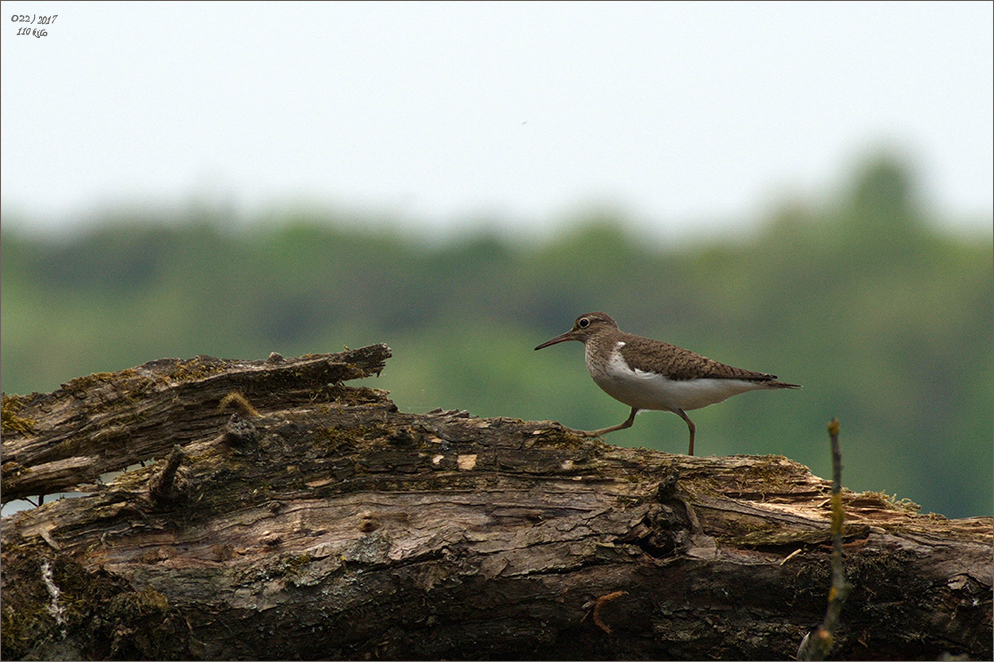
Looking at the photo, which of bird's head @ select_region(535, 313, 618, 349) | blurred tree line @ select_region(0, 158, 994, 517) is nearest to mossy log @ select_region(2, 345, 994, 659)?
bird's head @ select_region(535, 313, 618, 349)

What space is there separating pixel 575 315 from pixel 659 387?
95.7 meters

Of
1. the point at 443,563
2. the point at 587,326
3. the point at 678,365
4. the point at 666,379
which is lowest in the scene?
the point at 443,563

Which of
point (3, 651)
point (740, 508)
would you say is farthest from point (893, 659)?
point (3, 651)

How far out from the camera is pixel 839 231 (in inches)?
7264

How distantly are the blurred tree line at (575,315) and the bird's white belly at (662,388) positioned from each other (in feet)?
259

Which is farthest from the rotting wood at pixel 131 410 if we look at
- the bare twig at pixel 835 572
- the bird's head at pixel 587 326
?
the bird's head at pixel 587 326

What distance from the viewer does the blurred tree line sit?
118 m

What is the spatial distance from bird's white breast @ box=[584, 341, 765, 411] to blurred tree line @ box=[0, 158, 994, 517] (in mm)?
78839

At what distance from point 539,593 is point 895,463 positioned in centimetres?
13230

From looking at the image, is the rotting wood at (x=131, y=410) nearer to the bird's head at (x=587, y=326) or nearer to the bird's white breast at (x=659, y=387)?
the bird's white breast at (x=659, y=387)

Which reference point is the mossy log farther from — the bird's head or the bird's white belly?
the bird's head

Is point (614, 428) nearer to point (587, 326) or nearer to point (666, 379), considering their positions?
point (666, 379)

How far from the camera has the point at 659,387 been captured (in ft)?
35.8

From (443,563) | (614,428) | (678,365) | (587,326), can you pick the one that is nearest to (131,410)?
(443,563)
